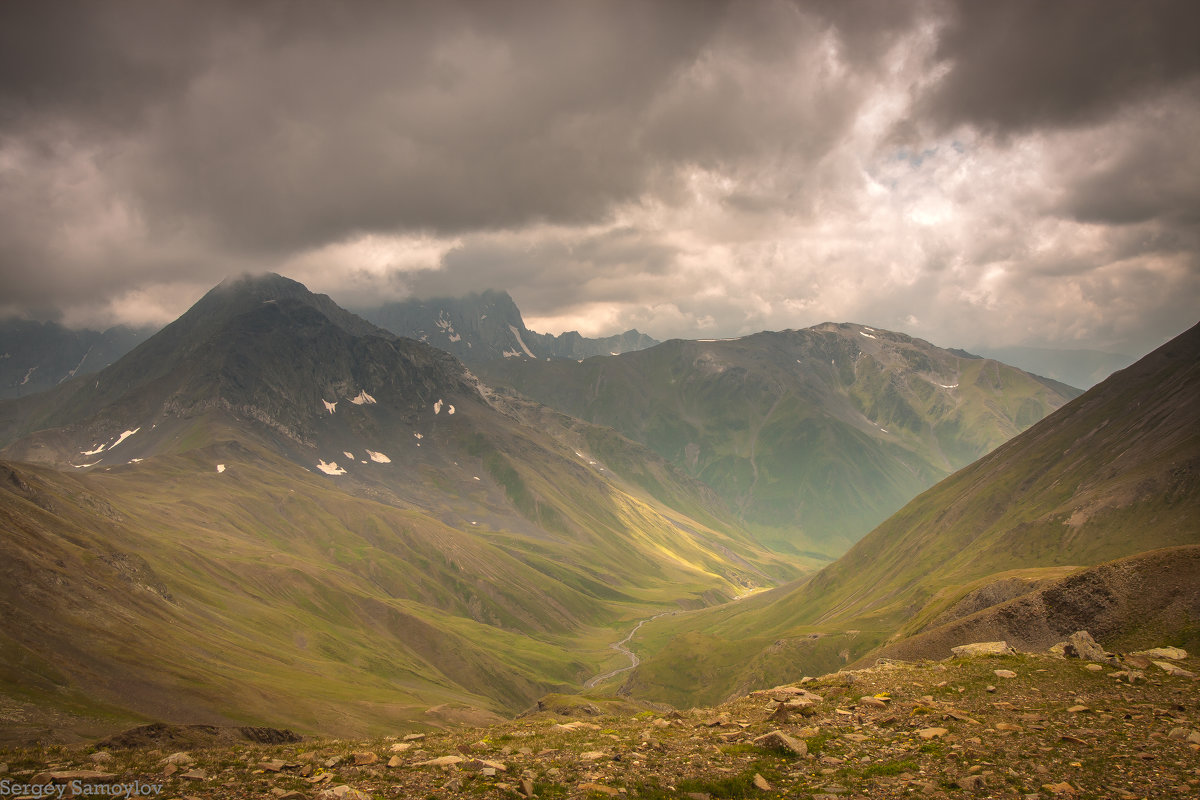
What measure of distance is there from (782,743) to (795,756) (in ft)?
3.07

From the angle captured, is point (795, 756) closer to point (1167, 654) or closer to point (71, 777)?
point (71, 777)

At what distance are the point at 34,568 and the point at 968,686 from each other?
168380 mm

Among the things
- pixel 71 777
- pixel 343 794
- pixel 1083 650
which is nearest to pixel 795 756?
pixel 343 794

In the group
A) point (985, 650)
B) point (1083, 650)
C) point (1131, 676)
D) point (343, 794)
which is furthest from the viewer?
point (985, 650)

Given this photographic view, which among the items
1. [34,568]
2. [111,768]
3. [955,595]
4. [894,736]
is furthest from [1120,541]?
[34,568]

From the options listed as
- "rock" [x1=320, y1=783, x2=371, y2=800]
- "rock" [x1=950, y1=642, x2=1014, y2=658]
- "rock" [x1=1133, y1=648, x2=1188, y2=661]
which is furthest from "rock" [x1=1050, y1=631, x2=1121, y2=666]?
"rock" [x1=320, y1=783, x2=371, y2=800]

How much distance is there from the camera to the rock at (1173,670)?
121 ft

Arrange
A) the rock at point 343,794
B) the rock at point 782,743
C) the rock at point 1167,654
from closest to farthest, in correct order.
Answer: the rock at point 343,794
the rock at point 782,743
the rock at point 1167,654

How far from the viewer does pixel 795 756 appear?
94.9 feet

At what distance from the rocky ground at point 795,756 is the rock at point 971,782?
5 centimetres

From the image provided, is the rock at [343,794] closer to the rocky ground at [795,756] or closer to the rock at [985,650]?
the rocky ground at [795,756]

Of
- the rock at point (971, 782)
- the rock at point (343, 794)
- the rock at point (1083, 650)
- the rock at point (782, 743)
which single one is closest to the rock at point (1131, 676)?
the rock at point (1083, 650)

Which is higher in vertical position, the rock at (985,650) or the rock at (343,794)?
the rock at (343,794)

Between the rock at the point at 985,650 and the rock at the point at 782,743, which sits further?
the rock at the point at 985,650
